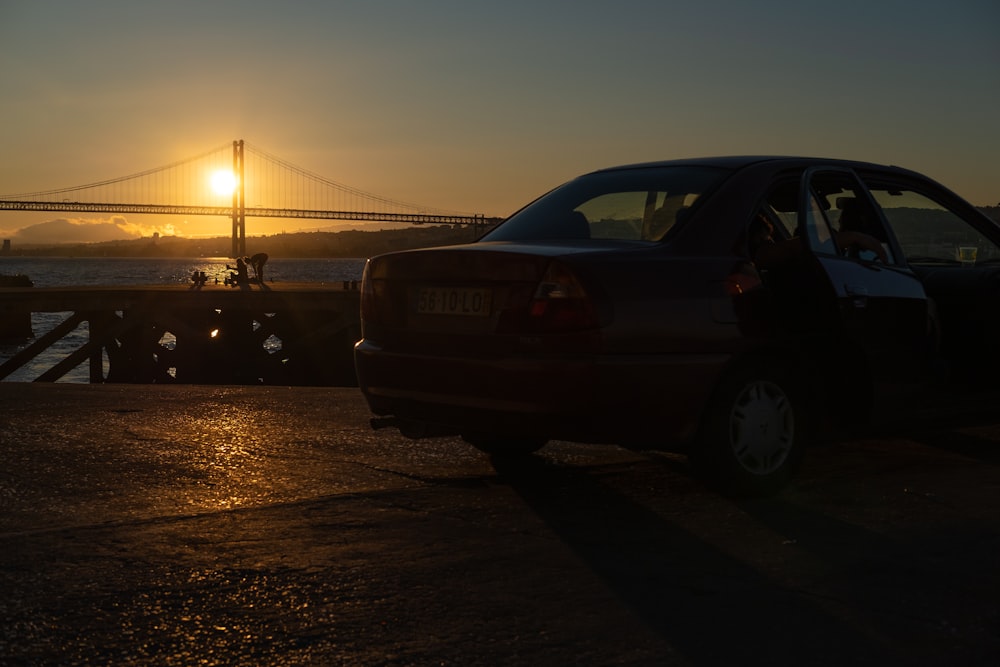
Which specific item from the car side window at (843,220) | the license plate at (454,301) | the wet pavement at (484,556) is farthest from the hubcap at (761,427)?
the license plate at (454,301)

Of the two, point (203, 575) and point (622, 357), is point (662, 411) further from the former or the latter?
point (203, 575)

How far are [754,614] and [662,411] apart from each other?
4.20 ft

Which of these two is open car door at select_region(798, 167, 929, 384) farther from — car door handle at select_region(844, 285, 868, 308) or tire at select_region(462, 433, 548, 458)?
tire at select_region(462, 433, 548, 458)

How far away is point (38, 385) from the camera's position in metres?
10.3

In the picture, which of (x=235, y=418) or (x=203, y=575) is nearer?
(x=203, y=575)

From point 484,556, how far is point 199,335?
22025 millimetres

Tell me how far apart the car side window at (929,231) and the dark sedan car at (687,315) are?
0.02 metres

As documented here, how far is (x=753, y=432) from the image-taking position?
4.83 meters

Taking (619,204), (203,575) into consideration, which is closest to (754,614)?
(203,575)

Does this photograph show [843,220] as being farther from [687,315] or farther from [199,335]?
[199,335]

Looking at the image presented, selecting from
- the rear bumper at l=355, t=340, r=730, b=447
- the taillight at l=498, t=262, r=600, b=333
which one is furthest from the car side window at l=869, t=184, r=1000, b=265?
the taillight at l=498, t=262, r=600, b=333

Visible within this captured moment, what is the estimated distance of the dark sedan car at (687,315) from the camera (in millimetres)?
4410

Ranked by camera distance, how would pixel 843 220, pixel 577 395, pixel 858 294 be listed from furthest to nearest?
pixel 843 220 → pixel 858 294 → pixel 577 395

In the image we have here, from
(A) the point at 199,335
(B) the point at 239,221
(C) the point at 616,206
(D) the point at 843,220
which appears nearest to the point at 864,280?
(D) the point at 843,220
